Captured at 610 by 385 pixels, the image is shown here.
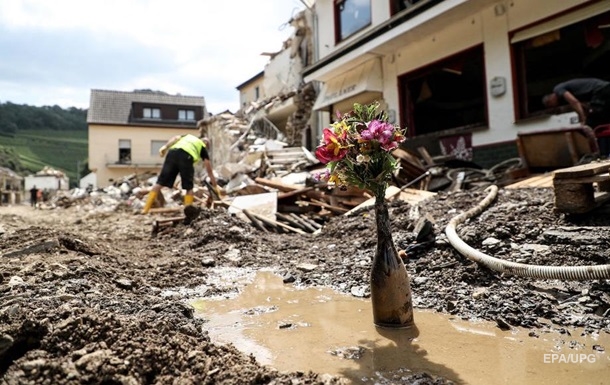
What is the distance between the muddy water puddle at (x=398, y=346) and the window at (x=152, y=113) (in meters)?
42.9

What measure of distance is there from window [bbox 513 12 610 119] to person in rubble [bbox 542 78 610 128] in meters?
0.85

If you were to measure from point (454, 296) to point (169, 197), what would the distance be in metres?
11.5

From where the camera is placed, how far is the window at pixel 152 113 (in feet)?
137

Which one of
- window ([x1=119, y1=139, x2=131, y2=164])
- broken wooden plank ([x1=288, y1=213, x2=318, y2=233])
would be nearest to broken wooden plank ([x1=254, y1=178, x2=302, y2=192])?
broken wooden plank ([x1=288, y1=213, x2=318, y2=233])

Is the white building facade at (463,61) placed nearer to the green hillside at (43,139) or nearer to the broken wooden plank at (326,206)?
the broken wooden plank at (326,206)

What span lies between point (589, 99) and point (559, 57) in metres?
6.59

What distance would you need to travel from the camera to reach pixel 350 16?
13750mm

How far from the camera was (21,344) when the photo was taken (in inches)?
64.8

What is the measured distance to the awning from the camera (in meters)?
11.8

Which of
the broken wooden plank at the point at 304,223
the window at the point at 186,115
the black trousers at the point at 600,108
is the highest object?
the window at the point at 186,115

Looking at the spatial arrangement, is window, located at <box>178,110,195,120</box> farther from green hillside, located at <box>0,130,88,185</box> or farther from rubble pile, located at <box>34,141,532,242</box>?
rubble pile, located at <box>34,141,532,242</box>

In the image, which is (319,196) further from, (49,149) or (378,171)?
(49,149)

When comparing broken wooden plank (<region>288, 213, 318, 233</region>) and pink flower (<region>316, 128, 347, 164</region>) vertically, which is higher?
pink flower (<region>316, 128, 347, 164</region>)

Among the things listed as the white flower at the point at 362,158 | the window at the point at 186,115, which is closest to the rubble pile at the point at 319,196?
the white flower at the point at 362,158
